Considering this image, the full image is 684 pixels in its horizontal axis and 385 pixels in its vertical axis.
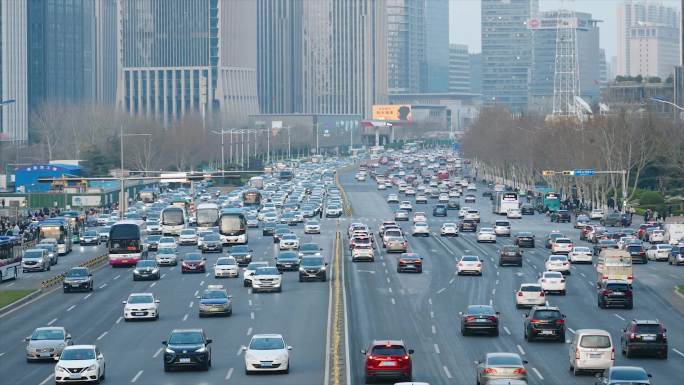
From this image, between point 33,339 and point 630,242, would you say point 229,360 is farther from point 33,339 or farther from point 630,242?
point 630,242

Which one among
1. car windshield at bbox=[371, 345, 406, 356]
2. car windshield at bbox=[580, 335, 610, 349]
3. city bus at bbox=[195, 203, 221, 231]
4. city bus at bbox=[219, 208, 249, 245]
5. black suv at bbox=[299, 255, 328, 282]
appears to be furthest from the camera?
city bus at bbox=[195, 203, 221, 231]

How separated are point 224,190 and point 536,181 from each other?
1492 inches

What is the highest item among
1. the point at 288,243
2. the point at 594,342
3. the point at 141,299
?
the point at 594,342

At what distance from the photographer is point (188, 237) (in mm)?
94750

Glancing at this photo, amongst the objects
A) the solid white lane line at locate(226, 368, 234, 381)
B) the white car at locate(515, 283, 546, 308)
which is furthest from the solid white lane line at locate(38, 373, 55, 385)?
the white car at locate(515, 283, 546, 308)

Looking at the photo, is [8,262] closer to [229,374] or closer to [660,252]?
[660,252]

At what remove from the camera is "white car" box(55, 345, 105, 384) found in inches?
1474

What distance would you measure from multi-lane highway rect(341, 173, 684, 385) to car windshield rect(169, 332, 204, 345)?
4.18 metres

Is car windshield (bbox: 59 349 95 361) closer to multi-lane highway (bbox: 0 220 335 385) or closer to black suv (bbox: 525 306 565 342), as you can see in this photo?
multi-lane highway (bbox: 0 220 335 385)

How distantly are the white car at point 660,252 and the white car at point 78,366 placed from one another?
50.0 m

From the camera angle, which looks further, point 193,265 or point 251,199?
point 251,199

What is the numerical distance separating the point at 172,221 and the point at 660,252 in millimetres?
33419

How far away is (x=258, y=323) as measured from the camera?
51.3m

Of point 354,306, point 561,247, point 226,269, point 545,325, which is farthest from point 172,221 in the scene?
point 545,325
